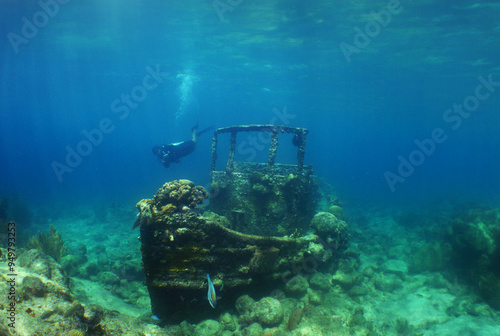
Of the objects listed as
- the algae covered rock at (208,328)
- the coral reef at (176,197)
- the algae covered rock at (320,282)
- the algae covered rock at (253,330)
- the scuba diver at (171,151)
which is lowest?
the algae covered rock at (208,328)

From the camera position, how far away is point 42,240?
10164mm

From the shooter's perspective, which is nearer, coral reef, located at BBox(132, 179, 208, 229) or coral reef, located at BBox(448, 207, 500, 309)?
coral reef, located at BBox(132, 179, 208, 229)

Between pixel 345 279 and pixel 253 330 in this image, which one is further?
pixel 345 279

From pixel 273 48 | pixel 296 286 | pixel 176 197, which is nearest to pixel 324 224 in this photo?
pixel 296 286

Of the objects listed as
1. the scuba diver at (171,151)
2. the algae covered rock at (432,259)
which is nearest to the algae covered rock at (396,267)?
the algae covered rock at (432,259)

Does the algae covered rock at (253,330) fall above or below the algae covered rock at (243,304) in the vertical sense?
below

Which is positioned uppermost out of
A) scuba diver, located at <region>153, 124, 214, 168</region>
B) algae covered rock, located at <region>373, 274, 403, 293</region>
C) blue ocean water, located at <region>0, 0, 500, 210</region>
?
blue ocean water, located at <region>0, 0, 500, 210</region>

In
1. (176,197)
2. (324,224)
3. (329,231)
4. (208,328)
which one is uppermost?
(176,197)

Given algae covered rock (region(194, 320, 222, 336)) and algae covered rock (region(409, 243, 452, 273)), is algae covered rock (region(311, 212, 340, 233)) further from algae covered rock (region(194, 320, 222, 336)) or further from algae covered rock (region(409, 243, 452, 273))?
algae covered rock (region(194, 320, 222, 336))

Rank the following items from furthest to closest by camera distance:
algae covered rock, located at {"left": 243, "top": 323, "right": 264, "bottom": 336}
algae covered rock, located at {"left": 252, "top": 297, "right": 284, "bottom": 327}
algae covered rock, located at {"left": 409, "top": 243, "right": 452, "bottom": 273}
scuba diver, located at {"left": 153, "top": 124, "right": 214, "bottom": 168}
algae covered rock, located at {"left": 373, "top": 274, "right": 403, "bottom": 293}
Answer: scuba diver, located at {"left": 153, "top": 124, "right": 214, "bottom": 168}
algae covered rock, located at {"left": 409, "top": 243, "right": 452, "bottom": 273}
algae covered rock, located at {"left": 373, "top": 274, "right": 403, "bottom": 293}
algae covered rock, located at {"left": 252, "top": 297, "right": 284, "bottom": 327}
algae covered rock, located at {"left": 243, "top": 323, "right": 264, "bottom": 336}

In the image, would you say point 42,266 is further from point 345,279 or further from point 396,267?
point 396,267

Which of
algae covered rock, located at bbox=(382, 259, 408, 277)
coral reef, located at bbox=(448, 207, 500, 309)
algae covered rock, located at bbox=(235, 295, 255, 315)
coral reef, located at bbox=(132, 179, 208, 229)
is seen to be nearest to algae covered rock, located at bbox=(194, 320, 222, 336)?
algae covered rock, located at bbox=(235, 295, 255, 315)

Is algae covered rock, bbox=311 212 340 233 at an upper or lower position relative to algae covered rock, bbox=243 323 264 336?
upper

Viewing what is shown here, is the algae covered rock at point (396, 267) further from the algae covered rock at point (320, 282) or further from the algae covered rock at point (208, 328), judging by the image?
the algae covered rock at point (208, 328)
